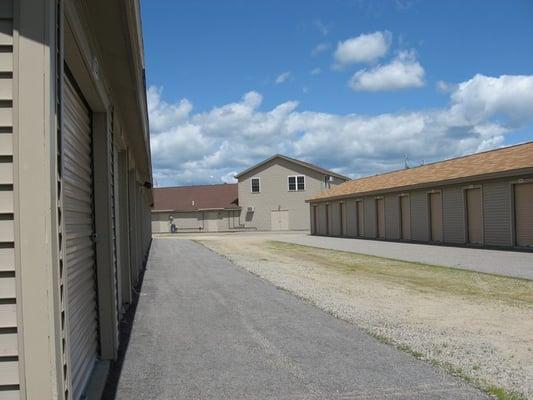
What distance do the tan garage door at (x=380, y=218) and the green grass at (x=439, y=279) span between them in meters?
14.7

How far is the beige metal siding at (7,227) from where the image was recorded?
2.79 meters

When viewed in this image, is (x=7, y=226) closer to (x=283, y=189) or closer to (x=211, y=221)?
(x=283, y=189)

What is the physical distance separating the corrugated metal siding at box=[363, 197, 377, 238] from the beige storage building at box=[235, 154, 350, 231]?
2414cm

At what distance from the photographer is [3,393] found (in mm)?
2848

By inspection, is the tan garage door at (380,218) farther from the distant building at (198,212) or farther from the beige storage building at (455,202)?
the distant building at (198,212)

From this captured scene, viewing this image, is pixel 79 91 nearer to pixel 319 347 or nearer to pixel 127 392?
pixel 127 392

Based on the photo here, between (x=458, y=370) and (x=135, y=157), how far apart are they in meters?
10.2

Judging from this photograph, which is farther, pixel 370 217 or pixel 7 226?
pixel 370 217

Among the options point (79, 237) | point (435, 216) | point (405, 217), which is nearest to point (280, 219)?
point (405, 217)

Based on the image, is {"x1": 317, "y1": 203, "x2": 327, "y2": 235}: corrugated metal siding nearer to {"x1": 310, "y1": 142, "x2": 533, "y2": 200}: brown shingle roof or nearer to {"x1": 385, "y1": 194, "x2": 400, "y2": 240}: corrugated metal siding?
{"x1": 310, "y1": 142, "x2": 533, "y2": 200}: brown shingle roof

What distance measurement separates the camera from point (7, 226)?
9.20 ft

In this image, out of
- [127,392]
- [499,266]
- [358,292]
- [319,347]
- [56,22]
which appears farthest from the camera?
[499,266]

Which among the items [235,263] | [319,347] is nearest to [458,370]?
[319,347]

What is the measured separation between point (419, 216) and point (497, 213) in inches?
268
